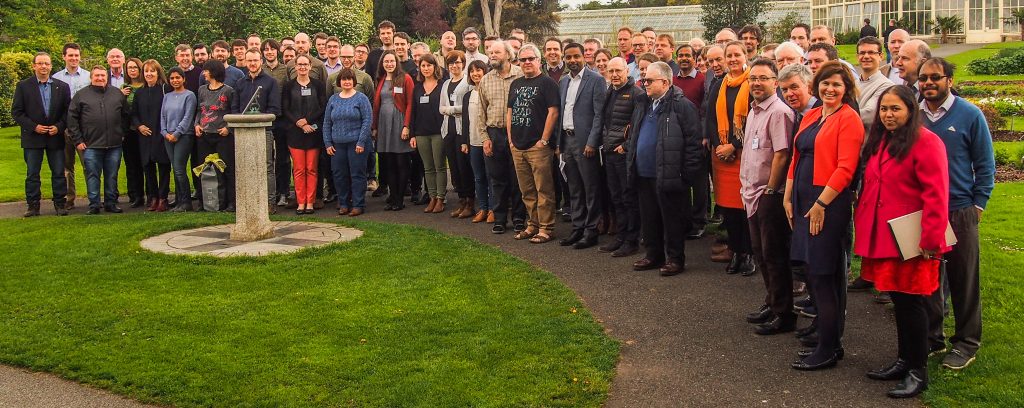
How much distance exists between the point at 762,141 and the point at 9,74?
2332 cm

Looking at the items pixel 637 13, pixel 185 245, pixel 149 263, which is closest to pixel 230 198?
pixel 185 245

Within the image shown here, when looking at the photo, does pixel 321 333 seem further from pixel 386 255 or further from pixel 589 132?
pixel 589 132

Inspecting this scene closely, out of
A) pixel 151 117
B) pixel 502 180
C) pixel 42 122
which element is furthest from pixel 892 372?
pixel 42 122

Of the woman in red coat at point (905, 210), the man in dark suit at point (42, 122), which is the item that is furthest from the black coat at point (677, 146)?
the man in dark suit at point (42, 122)

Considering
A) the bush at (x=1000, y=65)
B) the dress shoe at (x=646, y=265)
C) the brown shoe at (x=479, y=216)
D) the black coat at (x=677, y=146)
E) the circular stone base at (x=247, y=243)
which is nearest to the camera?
the black coat at (x=677, y=146)

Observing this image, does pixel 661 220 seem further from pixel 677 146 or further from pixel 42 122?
pixel 42 122

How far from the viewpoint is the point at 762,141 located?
7215 millimetres

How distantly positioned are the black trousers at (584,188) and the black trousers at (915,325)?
15.6ft

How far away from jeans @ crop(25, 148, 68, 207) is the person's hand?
34.5ft

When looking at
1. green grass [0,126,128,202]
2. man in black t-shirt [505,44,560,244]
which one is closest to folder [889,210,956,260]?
→ man in black t-shirt [505,44,560,244]

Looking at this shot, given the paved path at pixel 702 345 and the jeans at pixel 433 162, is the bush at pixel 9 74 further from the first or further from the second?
the paved path at pixel 702 345

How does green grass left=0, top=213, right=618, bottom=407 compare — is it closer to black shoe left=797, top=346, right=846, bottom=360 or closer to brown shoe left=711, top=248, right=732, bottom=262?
black shoe left=797, top=346, right=846, bottom=360

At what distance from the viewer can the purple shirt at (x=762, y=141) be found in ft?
23.0

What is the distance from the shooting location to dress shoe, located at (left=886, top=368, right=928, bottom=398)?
5.56m
